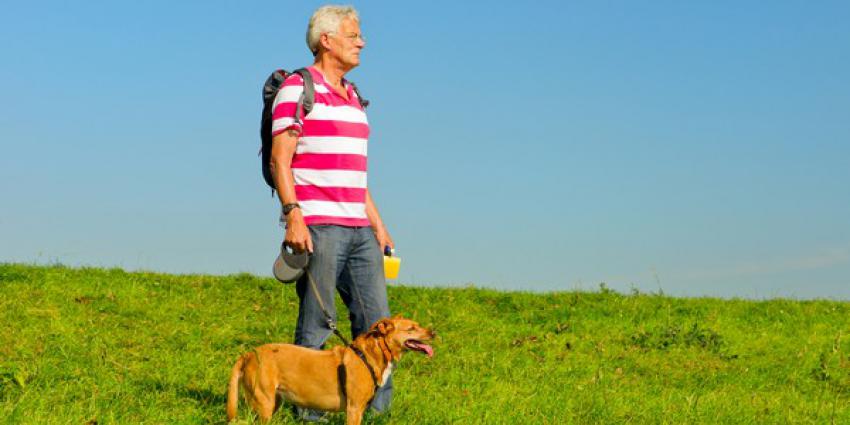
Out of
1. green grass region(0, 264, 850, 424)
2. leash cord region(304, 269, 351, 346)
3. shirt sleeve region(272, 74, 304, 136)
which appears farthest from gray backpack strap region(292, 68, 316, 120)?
green grass region(0, 264, 850, 424)

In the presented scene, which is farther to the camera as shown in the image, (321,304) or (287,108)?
(321,304)

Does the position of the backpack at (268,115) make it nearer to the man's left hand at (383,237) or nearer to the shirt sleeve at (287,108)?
the shirt sleeve at (287,108)

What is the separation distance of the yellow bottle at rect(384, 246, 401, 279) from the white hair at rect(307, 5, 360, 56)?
1648 mm

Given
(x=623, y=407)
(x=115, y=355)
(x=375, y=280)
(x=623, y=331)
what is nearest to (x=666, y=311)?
(x=623, y=331)

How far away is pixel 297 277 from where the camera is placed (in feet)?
21.9

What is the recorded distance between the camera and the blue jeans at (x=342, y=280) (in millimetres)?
6730

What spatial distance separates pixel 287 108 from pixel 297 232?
0.84 m

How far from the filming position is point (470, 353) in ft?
41.3

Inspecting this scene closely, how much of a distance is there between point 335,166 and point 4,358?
6.34 metres

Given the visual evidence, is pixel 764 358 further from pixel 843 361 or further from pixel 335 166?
pixel 335 166

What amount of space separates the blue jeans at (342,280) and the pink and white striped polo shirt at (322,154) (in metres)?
0.13

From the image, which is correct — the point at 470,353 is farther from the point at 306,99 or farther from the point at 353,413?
the point at 306,99

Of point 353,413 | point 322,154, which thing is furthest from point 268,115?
point 353,413

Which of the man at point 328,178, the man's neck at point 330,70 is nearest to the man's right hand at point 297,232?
the man at point 328,178
